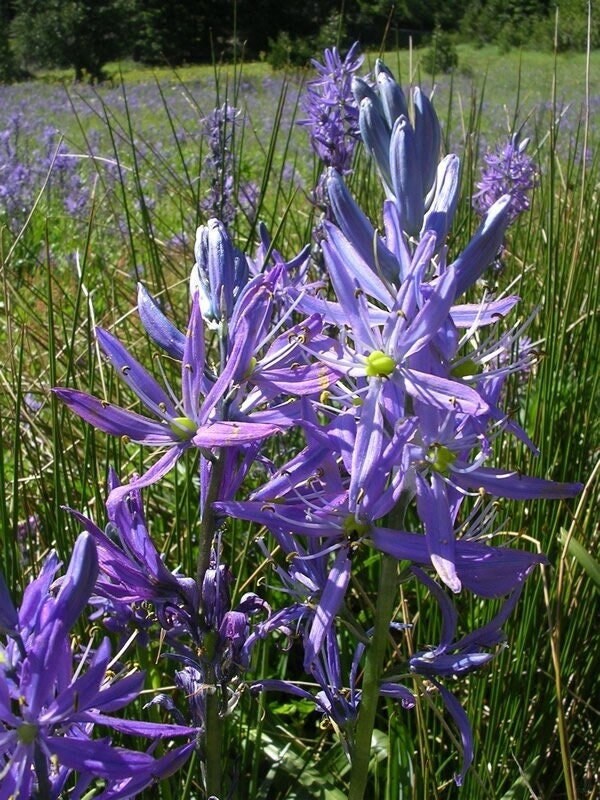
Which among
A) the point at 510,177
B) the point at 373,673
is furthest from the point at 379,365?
the point at 510,177

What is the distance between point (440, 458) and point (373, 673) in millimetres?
238

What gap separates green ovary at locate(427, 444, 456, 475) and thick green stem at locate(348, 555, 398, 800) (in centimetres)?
11

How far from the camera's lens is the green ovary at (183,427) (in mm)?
944

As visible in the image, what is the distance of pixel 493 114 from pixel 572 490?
465 inches

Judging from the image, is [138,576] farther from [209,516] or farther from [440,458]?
[440,458]

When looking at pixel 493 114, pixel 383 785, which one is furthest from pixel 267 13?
pixel 383 785

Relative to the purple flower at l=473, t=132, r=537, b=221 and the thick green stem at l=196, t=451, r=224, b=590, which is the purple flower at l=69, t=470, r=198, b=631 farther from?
the purple flower at l=473, t=132, r=537, b=221

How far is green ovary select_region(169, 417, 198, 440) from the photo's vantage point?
94 centimetres

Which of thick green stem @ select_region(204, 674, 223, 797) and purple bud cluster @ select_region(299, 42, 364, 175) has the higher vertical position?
purple bud cluster @ select_region(299, 42, 364, 175)

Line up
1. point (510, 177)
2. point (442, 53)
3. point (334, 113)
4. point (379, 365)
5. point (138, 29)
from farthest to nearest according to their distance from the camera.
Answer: point (138, 29), point (442, 53), point (510, 177), point (334, 113), point (379, 365)

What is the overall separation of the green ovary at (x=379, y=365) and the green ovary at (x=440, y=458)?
3.5 inches

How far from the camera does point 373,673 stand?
95 centimetres

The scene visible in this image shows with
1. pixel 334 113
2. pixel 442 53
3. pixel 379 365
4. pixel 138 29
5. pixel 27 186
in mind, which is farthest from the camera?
pixel 138 29

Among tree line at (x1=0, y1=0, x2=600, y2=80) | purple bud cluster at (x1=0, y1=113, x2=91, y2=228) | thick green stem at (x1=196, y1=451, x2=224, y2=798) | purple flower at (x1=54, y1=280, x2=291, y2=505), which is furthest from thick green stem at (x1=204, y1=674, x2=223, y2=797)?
tree line at (x1=0, y1=0, x2=600, y2=80)
